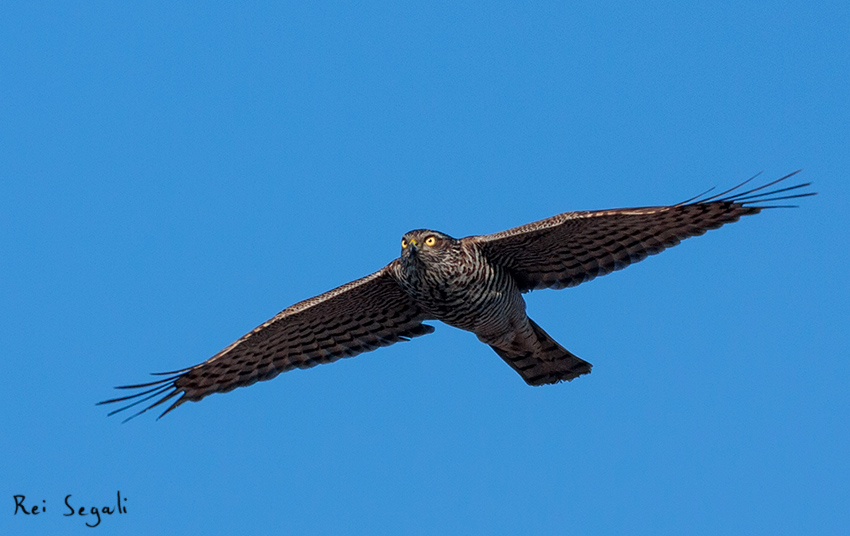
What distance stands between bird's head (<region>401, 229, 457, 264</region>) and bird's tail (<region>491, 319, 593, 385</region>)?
2.32 m

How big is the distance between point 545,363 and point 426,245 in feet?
9.43

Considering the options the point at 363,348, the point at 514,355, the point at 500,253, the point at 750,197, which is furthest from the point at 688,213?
the point at 363,348

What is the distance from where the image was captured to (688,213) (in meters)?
12.3

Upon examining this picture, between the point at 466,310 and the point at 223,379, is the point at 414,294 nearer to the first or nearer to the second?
the point at 466,310

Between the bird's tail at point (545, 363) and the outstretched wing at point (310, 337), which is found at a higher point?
the outstretched wing at point (310, 337)

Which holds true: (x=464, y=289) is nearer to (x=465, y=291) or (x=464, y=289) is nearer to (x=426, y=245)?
(x=465, y=291)

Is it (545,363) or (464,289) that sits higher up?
(464,289)

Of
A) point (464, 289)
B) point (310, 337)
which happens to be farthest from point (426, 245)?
point (310, 337)

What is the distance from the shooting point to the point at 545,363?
46.6 feet

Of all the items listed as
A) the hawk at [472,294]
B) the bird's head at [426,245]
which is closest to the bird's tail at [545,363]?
the hawk at [472,294]

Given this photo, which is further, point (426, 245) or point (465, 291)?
point (465, 291)

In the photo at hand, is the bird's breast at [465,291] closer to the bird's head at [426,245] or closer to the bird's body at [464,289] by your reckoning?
the bird's body at [464,289]

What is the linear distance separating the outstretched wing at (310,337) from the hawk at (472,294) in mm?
12

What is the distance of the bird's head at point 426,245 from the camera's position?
12.2 m
